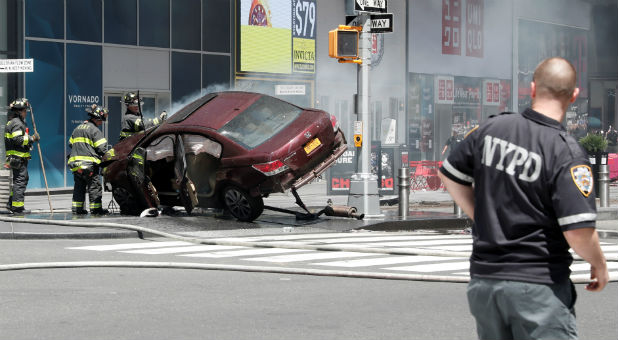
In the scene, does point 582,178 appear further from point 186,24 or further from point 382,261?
point 186,24

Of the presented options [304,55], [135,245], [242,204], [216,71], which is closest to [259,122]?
[242,204]

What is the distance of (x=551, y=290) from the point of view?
12.1 feet

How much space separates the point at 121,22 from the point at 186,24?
2393mm

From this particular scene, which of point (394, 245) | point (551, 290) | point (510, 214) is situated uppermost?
point (510, 214)

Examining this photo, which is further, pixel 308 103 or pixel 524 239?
pixel 308 103

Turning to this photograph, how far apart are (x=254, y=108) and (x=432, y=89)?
21894 mm

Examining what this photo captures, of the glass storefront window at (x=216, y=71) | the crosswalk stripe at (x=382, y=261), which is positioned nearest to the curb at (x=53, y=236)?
the crosswalk stripe at (x=382, y=261)

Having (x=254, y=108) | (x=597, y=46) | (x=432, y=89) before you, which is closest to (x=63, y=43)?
(x=254, y=108)

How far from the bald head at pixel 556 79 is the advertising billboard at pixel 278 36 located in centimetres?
2625

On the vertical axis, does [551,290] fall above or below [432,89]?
below

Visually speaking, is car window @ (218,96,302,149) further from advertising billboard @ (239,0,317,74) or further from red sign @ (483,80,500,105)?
red sign @ (483,80,500,105)

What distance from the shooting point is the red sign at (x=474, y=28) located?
124ft

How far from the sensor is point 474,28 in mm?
37906

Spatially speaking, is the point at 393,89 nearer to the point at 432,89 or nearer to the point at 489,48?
the point at 432,89
